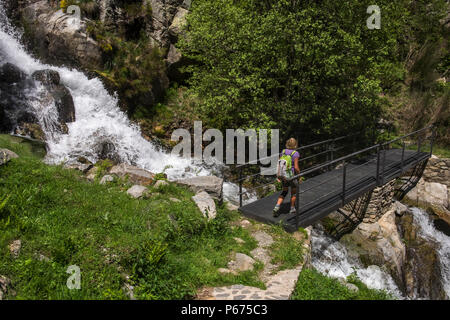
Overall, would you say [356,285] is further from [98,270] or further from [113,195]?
[113,195]

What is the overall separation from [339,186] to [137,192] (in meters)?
6.20

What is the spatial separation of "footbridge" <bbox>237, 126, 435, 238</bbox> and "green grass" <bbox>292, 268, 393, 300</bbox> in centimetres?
162

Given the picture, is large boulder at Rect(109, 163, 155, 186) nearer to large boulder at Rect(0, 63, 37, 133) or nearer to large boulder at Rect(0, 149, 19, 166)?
large boulder at Rect(0, 149, 19, 166)

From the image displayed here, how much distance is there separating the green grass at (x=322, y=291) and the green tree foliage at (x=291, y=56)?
24.0ft

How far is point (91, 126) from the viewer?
1298cm

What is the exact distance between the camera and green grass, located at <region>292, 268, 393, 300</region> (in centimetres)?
534

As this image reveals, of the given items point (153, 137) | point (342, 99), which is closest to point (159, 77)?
point (153, 137)

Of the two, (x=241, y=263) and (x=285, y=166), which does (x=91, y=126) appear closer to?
(x=285, y=166)

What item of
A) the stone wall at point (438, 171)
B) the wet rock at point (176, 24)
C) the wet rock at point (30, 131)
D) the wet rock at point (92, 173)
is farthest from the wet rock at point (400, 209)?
the wet rock at point (176, 24)

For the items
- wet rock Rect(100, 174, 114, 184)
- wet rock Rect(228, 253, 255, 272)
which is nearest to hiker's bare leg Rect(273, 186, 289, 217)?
wet rock Rect(228, 253, 255, 272)

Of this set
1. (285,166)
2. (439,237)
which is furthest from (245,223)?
(439,237)

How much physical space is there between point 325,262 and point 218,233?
3.84 m

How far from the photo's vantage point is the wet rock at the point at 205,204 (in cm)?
750
